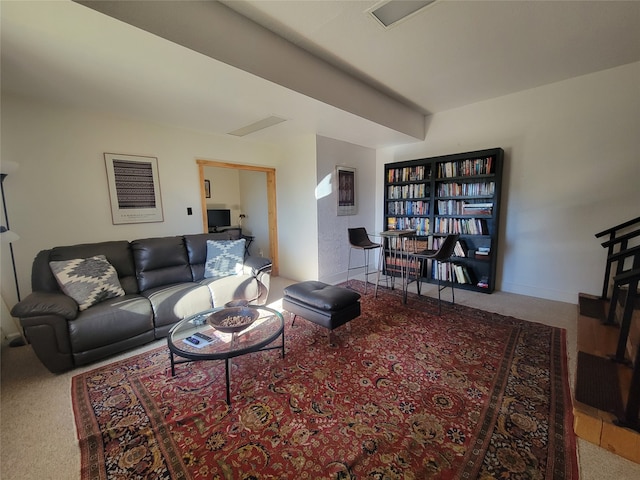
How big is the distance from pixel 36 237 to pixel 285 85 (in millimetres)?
2914

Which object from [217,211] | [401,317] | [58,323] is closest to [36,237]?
Answer: [58,323]

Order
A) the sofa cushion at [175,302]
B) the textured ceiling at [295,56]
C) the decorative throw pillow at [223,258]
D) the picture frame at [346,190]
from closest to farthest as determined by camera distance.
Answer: the textured ceiling at [295,56] < the sofa cushion at [175,302] < the decorative throw pillow at [223,258] < the picture frame at [346,190]

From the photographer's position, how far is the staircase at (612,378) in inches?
52.9

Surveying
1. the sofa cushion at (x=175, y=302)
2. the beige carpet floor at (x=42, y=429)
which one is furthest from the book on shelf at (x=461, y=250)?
the sofa cushion at (x=175, y=302)

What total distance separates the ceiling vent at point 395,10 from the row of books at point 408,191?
2541 mm

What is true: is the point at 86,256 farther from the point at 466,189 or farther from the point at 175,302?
the point at 466,189

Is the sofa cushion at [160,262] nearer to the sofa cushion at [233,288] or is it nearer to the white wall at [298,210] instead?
the sofa cushion at [233,288]

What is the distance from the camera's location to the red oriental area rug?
1321mm

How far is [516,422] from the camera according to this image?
5.11 feet

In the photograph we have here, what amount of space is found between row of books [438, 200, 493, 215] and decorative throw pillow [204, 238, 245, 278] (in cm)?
302

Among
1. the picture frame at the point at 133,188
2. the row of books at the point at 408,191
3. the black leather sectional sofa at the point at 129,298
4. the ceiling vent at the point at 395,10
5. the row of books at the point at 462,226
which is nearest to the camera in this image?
the ceiling vent at the point at 395,10

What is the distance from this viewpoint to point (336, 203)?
430cm

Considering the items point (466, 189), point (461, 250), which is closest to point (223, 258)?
point (461, 250)

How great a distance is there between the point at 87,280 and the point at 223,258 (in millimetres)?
1268
